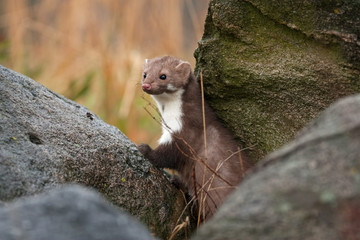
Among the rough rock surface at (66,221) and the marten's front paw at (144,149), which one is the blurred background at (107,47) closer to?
the marten's front paw at (144,149)

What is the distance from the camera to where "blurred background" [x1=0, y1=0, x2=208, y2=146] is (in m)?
6.59

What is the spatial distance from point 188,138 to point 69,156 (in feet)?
3.63

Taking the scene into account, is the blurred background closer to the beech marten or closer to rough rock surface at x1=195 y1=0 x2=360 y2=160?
the beech marten

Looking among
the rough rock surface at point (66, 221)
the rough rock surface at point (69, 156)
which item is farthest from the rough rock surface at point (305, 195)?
the rough rock surface at point (69, 156)

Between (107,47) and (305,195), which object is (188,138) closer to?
(305,195)

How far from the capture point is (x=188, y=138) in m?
3.76

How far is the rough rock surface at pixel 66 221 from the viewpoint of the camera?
155 centimetres

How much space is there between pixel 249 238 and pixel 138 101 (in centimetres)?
583

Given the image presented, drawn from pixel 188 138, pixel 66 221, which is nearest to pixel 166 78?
pixel 188 138

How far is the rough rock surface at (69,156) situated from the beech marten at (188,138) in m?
0.23

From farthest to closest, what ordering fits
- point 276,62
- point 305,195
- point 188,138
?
point 188,138 → point 276,62 → point 305,195

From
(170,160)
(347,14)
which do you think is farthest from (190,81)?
(347,14)

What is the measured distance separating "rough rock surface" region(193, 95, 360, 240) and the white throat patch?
205 cm

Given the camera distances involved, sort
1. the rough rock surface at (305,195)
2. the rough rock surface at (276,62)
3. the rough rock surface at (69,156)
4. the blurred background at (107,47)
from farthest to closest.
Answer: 1. the blurred background at (107,47)
2. the rough rock surface at (276,62)
3. the rough rock surface at (69,156)
4. the rough rock surface at (305,195)
